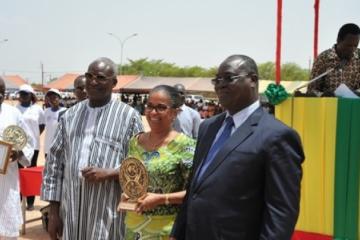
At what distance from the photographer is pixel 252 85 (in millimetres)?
2465

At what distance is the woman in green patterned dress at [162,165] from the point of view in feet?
10.2

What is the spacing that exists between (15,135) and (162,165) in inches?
79.6

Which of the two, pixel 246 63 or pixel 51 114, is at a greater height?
pixel 246 63

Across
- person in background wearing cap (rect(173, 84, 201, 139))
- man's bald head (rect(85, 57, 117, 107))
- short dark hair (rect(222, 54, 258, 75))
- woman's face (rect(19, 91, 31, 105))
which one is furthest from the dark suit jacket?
woman's face (rect(19, 91, 31, 105))

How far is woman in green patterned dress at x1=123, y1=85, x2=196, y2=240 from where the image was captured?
122 inches

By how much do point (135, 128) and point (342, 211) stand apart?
184 centimetres

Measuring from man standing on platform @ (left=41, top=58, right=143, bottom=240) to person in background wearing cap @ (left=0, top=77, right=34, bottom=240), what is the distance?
131cm

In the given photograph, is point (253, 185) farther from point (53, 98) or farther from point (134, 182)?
point (53, 98)

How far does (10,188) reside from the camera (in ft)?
15.7

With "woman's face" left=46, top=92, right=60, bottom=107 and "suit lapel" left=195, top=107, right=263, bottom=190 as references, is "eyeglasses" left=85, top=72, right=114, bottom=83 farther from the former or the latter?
"woman's face" left=46, top=92, right=60, bottom=107

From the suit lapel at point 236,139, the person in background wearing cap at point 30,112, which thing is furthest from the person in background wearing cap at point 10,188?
the person in background wearing cap at point 30,112

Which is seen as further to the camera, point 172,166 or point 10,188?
point 10,188

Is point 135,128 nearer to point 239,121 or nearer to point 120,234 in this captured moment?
point 120,234

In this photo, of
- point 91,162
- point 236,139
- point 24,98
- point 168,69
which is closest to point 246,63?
point 236,139
